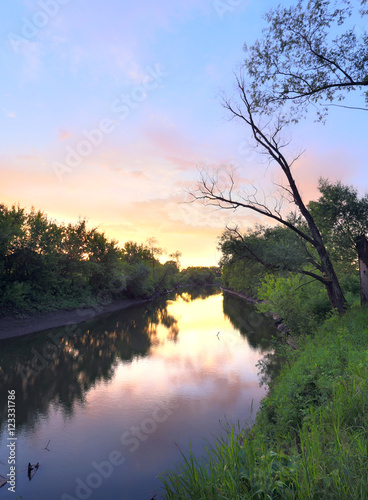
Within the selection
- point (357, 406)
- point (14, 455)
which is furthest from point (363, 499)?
point (14, 455)

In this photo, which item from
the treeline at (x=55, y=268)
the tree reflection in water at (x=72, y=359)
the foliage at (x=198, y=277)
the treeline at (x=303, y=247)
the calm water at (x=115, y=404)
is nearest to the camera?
the calm water at (x=115, y=404)

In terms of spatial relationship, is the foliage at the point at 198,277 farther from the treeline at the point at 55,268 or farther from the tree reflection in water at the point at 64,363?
the tree reflection in water at the point at 64,363

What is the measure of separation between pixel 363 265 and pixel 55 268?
36.4 metres

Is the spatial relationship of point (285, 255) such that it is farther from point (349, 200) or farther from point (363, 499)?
point (363, 499)

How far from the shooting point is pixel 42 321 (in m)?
32.8

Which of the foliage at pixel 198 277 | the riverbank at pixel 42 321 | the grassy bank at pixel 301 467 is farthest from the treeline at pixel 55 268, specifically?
the foliage at pixel 198 277

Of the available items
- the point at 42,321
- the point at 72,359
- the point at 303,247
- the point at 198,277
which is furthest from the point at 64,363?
the point at 198,277

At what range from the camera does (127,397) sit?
15.7 meters

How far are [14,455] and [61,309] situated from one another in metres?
28.9

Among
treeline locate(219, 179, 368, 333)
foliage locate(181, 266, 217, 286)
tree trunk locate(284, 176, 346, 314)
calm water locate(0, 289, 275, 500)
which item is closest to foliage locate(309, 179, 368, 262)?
treeline locate(219, 179, 368, 333)

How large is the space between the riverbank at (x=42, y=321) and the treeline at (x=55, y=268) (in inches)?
37.8

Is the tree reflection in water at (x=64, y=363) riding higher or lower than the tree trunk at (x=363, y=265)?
lower
